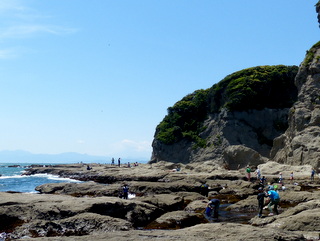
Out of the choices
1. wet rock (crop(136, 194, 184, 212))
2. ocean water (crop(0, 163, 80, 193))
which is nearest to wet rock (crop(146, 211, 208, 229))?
wet rock (crop(136, 194, 184, 212))

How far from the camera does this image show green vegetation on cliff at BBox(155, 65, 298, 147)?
84500 mm

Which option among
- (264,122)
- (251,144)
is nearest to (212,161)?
(251,144)

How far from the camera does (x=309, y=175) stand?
1937 inches

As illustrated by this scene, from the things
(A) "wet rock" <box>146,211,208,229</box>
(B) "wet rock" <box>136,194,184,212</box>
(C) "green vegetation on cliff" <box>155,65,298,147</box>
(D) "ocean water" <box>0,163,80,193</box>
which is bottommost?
(D) "ocean water" <box>0,163,80,193</box>

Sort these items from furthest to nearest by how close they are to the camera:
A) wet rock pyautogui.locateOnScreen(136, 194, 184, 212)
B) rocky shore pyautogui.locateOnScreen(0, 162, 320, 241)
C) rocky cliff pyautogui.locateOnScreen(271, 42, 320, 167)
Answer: rocky cliff pyautogui.locateOnScreen(271, 42, 320, 167) < wet rock pyautogui.locateOnScreen(136, 194, 184, 212) < rocky shore pyautogui.locateOnScreen(0, 162, 320, 241)

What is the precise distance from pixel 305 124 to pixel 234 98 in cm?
2692

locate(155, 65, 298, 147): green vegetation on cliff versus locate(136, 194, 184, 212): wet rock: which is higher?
locate(155, 65, 298, 147): green vegetation on cliff

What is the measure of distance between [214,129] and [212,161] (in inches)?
456

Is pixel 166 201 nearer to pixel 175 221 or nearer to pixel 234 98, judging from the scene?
pixel 175 221

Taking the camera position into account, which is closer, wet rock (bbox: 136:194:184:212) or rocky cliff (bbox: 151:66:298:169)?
wet rock (bbox: 136:194:184:212)

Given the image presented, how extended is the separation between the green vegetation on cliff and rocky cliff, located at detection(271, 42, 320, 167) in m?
19.3

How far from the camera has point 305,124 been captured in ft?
191

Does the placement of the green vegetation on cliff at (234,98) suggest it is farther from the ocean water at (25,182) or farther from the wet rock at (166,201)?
the wet rock at (166,201)

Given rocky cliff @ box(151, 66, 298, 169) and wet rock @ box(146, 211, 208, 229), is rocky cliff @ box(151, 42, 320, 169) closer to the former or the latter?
rocky cliff @ box(151, 66, 298, 169)
